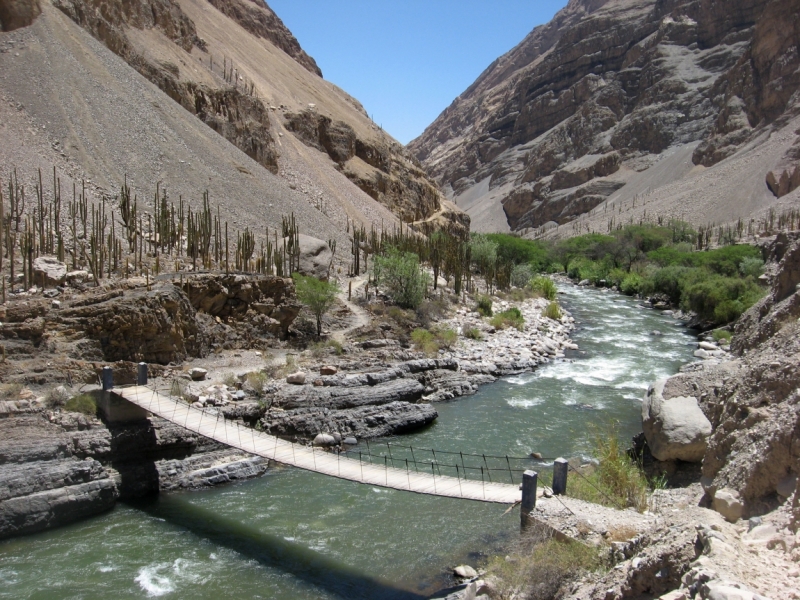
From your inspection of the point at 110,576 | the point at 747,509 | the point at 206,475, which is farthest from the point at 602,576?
the point at 206,475

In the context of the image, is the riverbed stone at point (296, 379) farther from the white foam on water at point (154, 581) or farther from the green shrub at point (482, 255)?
the green shrub at point (482, 255)

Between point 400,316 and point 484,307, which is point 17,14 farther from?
point 484,307

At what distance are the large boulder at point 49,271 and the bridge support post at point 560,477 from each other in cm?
2032

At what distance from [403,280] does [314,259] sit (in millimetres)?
5703

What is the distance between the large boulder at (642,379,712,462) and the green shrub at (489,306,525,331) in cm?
2120

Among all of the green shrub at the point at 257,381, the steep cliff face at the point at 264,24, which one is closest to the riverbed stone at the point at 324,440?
the green shrub at the point at 257,381

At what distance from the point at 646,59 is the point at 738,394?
516 ft

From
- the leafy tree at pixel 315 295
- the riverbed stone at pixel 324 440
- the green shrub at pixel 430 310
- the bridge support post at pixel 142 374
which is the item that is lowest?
the riverbed stone at pixel 324 440

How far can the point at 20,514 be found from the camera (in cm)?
1187

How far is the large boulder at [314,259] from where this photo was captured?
113 ft

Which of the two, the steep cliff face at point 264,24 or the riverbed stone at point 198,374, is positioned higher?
the steep cliff face at point 264,24

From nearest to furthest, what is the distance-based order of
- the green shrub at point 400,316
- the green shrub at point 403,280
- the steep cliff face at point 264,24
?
the green shrub at point 400,316 < the green shrub at point 403,280 < the steep cliff face at point 264,24

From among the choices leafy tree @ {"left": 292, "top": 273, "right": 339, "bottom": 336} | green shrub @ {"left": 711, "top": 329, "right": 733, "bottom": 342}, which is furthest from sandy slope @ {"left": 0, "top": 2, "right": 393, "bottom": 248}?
green shrub @ {"left": 711, "top": 329, "right": 733, "bottom": 342}

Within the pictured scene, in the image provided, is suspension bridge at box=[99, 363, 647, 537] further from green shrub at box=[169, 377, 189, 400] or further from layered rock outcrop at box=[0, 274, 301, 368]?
layered rock outcrop at box=[0, 274, 301, 368]
